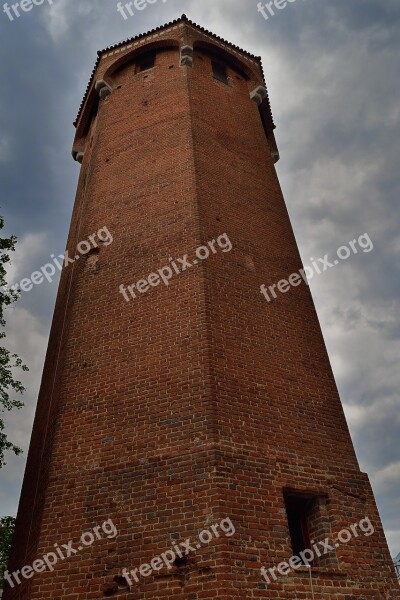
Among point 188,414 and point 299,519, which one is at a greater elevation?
point 188,414

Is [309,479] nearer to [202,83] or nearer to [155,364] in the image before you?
[155,364]

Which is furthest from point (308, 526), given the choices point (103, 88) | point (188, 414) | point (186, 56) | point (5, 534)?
point (103, 88)

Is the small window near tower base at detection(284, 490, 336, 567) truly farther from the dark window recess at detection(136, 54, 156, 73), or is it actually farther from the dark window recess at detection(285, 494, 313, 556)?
the dark window recess at detection(136, 54, 156, 73)

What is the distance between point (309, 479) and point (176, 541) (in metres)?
2.07

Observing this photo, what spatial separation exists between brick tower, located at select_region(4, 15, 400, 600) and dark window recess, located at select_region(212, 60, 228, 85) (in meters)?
3.56

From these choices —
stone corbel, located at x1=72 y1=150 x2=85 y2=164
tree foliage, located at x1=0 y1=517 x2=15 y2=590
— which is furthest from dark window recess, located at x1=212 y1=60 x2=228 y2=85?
tree foliage, located at x1=0 y1=517 x2=15 y2=590

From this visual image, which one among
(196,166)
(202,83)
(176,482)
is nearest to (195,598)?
(176,482)

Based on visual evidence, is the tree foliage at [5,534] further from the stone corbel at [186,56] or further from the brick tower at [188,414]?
the stone corbel at [186,56]

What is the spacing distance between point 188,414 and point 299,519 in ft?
7.13

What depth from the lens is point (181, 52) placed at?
43.3ft

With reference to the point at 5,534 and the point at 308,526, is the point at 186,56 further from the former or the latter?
the point at 5,534

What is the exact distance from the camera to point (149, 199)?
980cm

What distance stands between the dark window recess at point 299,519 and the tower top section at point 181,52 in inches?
452

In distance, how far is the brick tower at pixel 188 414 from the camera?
18.6 ft
